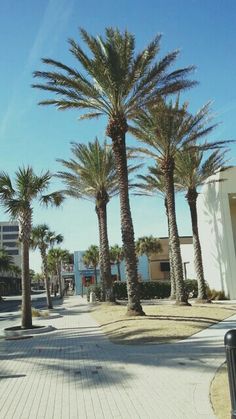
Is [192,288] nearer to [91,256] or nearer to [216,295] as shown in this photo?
[216,295]

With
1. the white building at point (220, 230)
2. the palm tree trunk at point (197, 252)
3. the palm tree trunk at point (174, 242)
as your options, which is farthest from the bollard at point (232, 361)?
the white building at point (220, 230)

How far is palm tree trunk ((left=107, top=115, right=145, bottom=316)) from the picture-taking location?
1822 centimetres

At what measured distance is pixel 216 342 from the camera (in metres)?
11.4

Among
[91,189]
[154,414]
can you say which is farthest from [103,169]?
[154,414]

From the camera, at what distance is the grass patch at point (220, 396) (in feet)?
19.3

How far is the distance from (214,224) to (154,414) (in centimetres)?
2479

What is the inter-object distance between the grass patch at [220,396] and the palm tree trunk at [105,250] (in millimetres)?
22665

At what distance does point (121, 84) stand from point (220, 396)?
14.1m

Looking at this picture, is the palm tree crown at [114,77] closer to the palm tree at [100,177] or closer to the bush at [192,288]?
the palm tree at [100,177]

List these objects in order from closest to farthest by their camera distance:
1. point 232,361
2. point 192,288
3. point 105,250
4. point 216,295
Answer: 1. point 232,361
2. point 216,295
3. point 105,250
4. point 192,288

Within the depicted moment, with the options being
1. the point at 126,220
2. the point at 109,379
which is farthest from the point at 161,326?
the point at 109,379

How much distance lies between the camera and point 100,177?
31.2m

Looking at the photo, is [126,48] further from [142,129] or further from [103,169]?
[103,169]

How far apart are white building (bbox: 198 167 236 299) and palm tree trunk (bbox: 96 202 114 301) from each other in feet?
22.3
